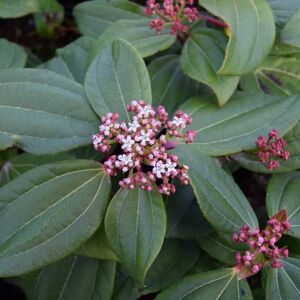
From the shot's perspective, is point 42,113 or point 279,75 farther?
point 279,75

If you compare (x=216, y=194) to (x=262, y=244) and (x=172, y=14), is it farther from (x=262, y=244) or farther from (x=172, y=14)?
(x=172, y=14)

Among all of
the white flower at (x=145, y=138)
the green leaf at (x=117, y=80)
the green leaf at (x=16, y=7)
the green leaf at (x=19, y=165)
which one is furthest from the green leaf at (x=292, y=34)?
the green leaf at (x=16, y=7)

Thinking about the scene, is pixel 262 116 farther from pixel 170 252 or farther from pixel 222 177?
pixel 170 252

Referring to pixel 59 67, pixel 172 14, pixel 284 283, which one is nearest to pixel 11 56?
pixel 59 67

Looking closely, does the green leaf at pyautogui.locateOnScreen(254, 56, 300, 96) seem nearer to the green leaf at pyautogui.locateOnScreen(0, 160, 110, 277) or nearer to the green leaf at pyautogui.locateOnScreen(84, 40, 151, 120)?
the green leaf at pyautogui.locateOnScreen(84, 40, 151, 120)

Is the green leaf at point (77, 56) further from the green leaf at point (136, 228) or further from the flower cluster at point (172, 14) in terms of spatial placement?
the green leaf at point (136, 228)

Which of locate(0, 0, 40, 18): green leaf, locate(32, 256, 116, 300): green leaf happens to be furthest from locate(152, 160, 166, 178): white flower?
locate(0, 0, 40, 18): green leaf
